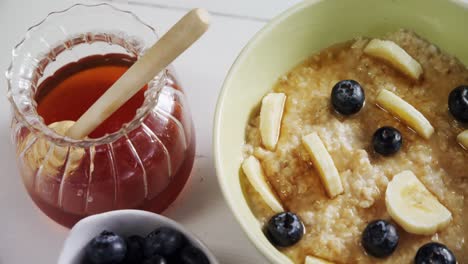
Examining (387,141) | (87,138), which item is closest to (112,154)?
(87,138)

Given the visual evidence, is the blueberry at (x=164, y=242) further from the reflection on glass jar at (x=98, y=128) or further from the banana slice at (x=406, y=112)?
the banana slice at (x=406, y=112)

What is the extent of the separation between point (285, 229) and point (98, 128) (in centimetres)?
31

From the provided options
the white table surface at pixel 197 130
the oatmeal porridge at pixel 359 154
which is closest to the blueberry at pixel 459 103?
the oatmeal porridge at pixel 359 154

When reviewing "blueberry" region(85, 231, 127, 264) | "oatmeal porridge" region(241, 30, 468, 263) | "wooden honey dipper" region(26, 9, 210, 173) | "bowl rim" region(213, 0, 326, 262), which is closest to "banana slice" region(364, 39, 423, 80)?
"oatmeal porridge" region(241, 30, 468, 263)

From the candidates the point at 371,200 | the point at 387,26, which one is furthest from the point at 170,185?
the point at 387,26

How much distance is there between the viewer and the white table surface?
111 centimetres

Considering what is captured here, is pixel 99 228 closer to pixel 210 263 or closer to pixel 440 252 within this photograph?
pixel 210 263

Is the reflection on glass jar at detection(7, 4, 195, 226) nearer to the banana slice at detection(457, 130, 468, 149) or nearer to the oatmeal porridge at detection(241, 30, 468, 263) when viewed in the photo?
the oatmeal porridge at detection(241, 30, 468, 263)

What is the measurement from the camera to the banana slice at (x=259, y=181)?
1.01 metres

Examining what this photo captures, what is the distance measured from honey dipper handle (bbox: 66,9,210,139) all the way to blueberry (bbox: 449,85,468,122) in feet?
1.28

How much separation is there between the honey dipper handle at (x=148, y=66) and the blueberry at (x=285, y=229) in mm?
245

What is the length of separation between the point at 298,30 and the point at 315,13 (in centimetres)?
3

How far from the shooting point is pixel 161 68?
3.06ft

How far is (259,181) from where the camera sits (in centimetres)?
103
